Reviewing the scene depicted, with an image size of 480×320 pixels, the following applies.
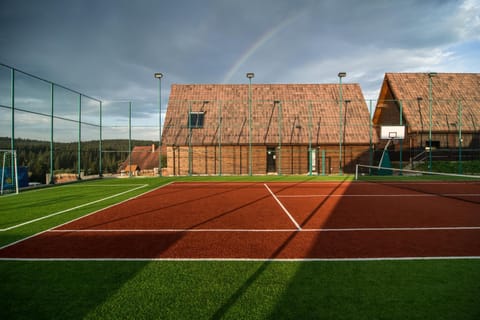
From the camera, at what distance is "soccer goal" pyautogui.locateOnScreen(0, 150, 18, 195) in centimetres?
1443

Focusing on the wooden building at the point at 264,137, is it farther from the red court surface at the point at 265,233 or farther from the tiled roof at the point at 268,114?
the red court surface at the point at 265,233

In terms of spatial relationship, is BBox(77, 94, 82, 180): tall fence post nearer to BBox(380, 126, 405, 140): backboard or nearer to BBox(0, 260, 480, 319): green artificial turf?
BBox(0, 260, 480, 319): green artificial turf

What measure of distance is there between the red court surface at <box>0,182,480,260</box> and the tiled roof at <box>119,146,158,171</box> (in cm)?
1709

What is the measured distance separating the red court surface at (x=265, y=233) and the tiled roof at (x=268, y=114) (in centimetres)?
1875

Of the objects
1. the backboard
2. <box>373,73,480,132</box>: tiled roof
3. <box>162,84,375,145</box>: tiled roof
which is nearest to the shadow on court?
<box>162,84,375,145</box>: tiled roof

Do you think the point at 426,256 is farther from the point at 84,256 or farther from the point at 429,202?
the point at 429,202

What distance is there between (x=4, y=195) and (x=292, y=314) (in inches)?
614

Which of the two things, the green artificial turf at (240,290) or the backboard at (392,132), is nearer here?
the green artificial turf at (240,290)

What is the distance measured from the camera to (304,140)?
95.6 ft

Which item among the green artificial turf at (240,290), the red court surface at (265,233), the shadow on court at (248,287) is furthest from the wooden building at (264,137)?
the green artificial turf at (240,290)

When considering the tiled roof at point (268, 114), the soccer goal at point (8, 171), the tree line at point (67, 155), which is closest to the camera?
the soccer goal at point (8, 171)

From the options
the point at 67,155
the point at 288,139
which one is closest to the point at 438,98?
the point at 288,139

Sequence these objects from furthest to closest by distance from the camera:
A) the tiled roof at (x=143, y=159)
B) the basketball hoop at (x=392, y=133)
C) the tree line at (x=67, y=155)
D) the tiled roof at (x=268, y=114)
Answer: the tiled roof at (x=268, y=114), the tiled roof at (x=143, y=159), the basketball hoop at (x=392, y=133), the tree line at (x=67, y=155)

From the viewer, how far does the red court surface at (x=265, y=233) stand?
5211 mm
